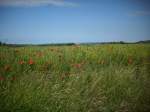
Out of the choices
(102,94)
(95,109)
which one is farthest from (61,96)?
(102,94)

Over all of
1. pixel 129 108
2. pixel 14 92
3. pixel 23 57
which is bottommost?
pixel 129 108

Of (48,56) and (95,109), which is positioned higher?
(48,56)

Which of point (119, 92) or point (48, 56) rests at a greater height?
point (48, 56)

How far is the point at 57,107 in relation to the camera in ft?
7.89

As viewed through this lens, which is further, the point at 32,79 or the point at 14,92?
the point at 32,79

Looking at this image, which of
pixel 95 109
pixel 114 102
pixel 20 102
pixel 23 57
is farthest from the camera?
pixel 23 57

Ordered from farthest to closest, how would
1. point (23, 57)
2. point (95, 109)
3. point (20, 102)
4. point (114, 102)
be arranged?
point (23, 57) → point (114, 102) → point (95, 109) → point (20, 102)

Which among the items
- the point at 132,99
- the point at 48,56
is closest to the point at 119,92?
the point at 132,99

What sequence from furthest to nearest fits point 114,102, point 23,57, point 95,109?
1. point 23,57
2. point 114,102
3. point 95,109

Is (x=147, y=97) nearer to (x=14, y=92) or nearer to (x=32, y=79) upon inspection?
(x=32, y=79)

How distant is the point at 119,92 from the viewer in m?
2.95

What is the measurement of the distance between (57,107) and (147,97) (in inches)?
48.1

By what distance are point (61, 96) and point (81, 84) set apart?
1.42ft

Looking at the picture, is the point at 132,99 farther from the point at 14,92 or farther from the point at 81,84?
the point at 14,92
